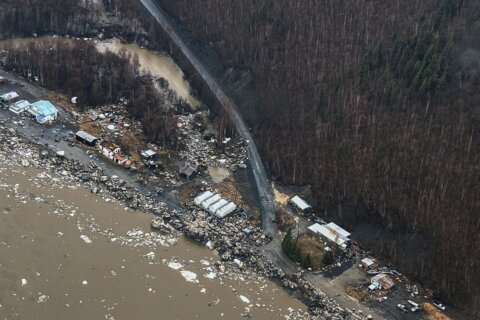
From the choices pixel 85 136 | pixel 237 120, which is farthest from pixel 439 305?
pixel 85 136

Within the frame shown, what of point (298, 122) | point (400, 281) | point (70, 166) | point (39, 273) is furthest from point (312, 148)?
point (39, 273)

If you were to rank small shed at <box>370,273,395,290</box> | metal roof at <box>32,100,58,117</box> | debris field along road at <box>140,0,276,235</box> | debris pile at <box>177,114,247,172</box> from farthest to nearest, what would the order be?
1. metal roof at <box>32,100,58,117</box>
2. debris pile at <box>177,114,247,172</box>
3. debris field along road at <box>140,0,276,235</box>
4. small shed at <box>370,273,395,290</box>

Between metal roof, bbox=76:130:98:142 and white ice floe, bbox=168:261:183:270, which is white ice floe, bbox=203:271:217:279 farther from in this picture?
metal roof, bbox=76:130:98:142

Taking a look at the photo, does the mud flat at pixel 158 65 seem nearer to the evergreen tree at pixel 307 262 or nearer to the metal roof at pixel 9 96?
the metal roof at pixel 9 96

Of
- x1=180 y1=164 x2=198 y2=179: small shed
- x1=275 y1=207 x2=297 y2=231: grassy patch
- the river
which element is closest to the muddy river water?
x1=275 y1=207 x2=297 y2=231: grassy patch

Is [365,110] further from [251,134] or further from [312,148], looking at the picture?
[251,134]

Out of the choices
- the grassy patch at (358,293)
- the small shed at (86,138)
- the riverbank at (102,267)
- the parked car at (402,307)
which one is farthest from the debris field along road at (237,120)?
the small shed at (86,138)
